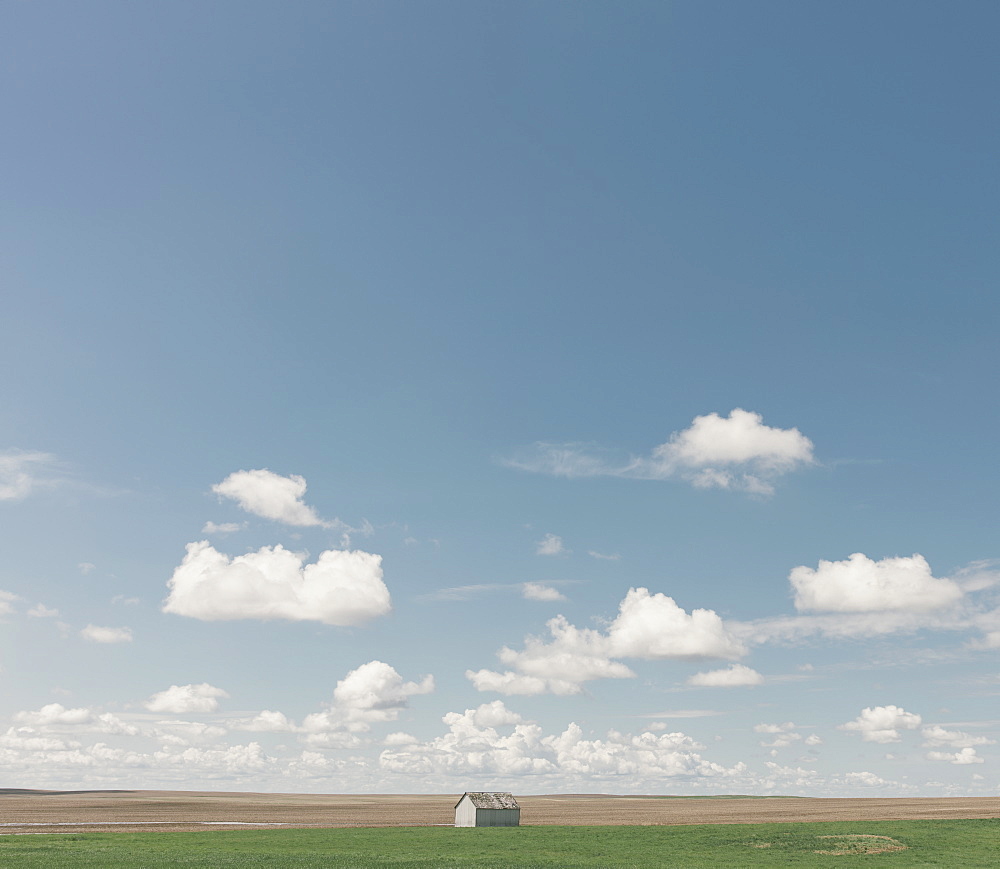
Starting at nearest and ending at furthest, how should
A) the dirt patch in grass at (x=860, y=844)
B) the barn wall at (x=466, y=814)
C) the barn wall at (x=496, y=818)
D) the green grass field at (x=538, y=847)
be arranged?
the green grass field at (x=538, y=847), the dirt patch in grass at (x=860, y=844), the barn wall at (x=496, y=818), the barn wall at (x=466, y=814)

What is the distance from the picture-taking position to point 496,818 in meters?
91.9

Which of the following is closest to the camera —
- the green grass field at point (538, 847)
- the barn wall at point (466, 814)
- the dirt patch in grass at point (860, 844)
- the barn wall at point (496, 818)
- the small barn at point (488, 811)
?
the green grass field at point (538, 847)

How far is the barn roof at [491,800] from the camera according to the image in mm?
92875

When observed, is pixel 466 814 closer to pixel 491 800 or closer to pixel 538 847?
pixel 491 800

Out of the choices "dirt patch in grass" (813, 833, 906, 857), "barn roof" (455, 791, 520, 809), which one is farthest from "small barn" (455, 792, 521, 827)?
"dirt patch in grass" (813, 833, 906, 857)

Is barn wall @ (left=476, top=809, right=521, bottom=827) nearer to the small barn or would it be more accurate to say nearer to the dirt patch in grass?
the small barn

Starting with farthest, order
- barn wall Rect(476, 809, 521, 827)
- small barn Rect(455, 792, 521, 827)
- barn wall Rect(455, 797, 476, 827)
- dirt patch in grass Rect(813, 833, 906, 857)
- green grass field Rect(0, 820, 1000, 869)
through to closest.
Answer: barn wall Rect(455, 797, 476, 827) → small barn Rect(455, 792, 521, 827) → barn wall Rect(476, 809, 521, 827) → dirt patch in grass Rect(813, 833, 906, 857) → green grass field Rect(0, 820, 1000, 869)

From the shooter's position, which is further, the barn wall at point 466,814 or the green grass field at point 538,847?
the barn wall at point 466,814

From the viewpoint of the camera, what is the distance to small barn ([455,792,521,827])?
9162 cm

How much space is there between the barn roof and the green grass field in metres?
4.26

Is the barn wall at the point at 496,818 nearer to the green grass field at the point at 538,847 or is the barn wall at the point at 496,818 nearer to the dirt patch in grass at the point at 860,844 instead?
the green grass field at the point at 538,847

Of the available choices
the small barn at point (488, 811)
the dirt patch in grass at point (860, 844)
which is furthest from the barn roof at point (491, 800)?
the dirt patch in grass at point (860, 844)

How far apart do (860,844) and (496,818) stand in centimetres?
4050

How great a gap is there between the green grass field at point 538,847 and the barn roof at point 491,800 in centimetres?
426
